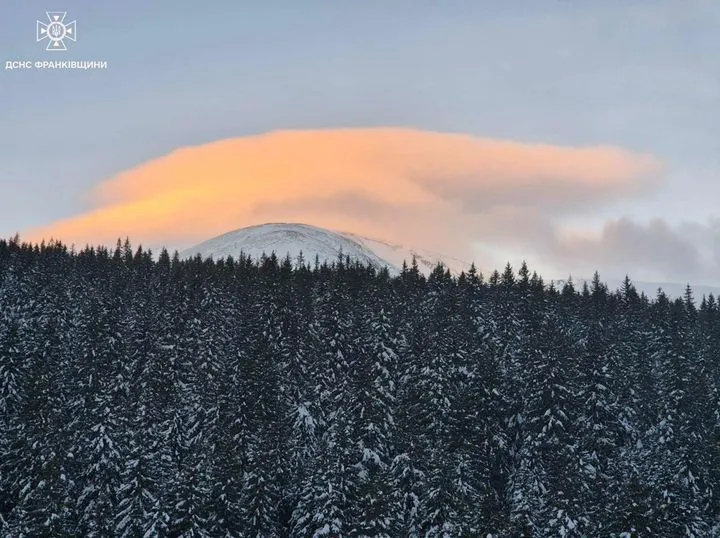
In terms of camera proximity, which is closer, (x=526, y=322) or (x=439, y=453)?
(x=439, y=453)

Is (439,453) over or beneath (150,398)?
beneath

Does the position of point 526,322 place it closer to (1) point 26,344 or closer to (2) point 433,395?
(2) point 433,395

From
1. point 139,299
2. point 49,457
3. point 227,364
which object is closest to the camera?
point 49,457

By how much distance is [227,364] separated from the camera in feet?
223

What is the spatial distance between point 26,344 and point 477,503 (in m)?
51.0

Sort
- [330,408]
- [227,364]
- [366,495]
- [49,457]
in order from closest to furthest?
1. [366,495]
2. [49,457]
3. [330,408]
4. [227,364]

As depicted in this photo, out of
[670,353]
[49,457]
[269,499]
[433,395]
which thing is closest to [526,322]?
[670,353]

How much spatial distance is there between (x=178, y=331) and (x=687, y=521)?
163ft

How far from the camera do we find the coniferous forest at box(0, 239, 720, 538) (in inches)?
1698

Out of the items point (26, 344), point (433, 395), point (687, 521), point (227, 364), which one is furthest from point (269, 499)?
point (26, 344)

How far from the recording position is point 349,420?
5225 centimetres

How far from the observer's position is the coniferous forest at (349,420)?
43125 mm

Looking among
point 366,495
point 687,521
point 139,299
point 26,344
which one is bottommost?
point 687,521

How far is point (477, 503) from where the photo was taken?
1829 inches
